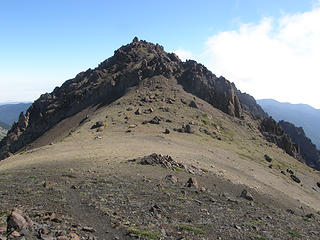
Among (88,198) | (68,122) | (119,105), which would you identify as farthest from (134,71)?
(88,198)

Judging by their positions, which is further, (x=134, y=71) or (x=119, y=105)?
(x=134, y=71)

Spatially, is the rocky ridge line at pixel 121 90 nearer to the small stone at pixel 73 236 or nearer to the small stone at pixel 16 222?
the small stone at pixel 16 222

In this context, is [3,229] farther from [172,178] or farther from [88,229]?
[172,178]

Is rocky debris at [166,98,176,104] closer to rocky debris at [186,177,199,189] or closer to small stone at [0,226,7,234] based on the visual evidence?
rocky debris at [186,177,199,189]

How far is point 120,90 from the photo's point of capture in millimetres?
110625

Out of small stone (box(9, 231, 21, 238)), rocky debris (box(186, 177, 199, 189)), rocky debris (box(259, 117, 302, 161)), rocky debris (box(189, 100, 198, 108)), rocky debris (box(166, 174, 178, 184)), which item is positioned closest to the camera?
small stone (box(9, 231, 21, 238))

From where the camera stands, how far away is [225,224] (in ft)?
66.9

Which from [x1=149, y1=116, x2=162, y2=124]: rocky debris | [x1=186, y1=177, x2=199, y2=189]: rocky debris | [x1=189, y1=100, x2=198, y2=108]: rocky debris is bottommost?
[x1=186, y1=177, x2=199, y2=189]: rocky debris

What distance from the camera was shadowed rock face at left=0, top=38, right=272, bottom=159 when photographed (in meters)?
112

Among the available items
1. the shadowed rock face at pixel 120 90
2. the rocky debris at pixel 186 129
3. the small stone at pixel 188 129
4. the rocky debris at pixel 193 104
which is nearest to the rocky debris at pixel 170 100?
the rocky debris at pixel 193 104

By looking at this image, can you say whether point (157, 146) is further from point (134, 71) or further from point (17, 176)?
point (134, 71)

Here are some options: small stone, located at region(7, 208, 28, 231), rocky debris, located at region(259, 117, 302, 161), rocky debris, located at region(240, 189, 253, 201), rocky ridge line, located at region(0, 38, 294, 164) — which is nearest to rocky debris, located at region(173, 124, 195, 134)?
rocky debris, located at region(240, 189, 253, 201)

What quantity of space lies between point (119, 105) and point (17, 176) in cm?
6254

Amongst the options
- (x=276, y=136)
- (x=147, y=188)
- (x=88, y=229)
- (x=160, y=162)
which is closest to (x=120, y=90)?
(x=276, y=136)
